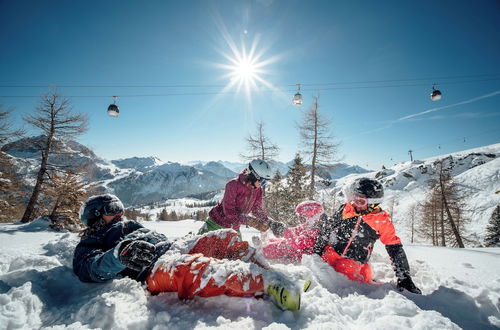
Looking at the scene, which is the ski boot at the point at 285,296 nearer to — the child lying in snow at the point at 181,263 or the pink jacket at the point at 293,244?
the child lying in snow at the point at 181,263

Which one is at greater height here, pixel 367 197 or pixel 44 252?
pixel 367 197

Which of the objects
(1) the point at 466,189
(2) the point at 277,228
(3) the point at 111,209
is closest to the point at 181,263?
(3) the point at 111,209

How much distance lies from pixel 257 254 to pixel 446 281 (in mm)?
2357

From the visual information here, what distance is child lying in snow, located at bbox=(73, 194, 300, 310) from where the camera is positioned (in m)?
1.82

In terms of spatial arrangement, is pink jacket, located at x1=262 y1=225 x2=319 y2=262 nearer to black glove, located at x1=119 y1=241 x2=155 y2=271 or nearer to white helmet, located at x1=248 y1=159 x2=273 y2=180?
white helmet, located at x1=248 y1=159 x2=273 y2=180

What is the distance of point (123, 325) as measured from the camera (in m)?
1.52

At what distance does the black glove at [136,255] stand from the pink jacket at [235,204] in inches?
75.5

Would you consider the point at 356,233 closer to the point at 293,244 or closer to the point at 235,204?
the point at 293,244

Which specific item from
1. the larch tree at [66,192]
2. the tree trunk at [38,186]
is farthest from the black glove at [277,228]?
the tree trunk at [38,186]

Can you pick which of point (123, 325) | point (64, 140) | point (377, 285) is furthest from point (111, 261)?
point (64, 140)

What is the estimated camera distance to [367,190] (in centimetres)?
285

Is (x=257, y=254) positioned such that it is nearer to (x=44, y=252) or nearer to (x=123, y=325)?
(x=123, y=325)

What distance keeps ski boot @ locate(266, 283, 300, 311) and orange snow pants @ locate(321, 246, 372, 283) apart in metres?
1.30

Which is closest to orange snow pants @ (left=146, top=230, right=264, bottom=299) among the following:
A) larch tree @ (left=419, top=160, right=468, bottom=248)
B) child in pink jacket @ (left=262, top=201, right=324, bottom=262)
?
child in pink jacket @ (left=262, top=201, right=324, bottom=262)
